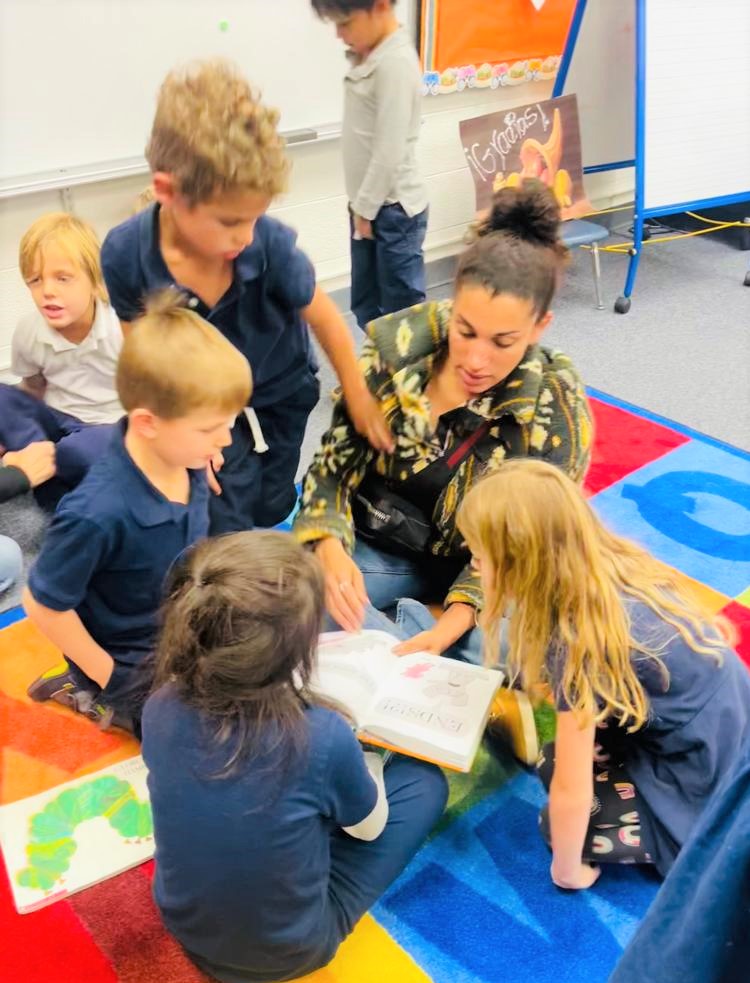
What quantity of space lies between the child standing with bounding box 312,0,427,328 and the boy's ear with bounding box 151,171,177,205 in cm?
118

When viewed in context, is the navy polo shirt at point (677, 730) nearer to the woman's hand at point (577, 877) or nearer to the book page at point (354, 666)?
the woman's hand at point (577, 877)

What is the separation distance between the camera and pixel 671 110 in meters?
3.14

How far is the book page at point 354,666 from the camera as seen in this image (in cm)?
140

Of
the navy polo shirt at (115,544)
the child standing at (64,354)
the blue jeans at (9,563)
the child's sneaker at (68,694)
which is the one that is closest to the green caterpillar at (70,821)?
the child's sneaker at (68,694)

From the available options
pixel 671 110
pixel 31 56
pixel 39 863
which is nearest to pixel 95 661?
pixel 39 863

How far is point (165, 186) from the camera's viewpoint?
1.26 meters

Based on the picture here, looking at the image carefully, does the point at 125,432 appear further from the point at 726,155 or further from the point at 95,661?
the point at 726,155

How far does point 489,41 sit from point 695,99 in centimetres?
78

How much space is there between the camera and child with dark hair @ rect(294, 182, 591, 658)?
145cm

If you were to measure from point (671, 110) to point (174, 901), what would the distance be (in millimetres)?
3057

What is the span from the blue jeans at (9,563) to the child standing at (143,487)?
0.56m

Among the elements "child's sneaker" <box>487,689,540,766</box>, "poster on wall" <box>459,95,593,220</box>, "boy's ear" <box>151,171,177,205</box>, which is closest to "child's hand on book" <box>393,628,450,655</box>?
"child's sneaker" <box>487,689,540,766</box>

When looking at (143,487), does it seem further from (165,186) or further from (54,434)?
(54,434)

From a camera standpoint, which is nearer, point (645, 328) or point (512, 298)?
point (512, 298)
